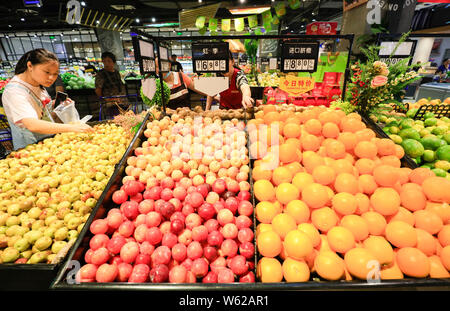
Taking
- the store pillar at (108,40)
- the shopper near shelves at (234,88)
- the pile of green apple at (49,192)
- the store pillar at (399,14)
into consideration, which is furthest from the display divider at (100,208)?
the store pillar at (108,40)

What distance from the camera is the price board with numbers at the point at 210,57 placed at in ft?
6.80

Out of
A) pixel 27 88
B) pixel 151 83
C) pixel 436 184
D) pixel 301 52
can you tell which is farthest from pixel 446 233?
pixel 27 88

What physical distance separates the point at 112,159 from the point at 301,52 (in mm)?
2192

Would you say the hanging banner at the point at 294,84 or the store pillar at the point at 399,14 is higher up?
the store pillar at the point at 399,14

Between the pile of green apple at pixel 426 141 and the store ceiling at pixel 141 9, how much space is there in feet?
27.6

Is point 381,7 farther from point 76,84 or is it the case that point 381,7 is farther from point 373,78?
point 76,84

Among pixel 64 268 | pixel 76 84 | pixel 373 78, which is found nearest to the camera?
pixel 64 268

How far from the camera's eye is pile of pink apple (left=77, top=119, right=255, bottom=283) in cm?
109

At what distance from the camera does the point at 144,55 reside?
84.7 inches

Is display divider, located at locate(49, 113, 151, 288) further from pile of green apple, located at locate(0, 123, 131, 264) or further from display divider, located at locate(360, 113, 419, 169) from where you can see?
display divider, located at locate(360, 113, 419, 169)

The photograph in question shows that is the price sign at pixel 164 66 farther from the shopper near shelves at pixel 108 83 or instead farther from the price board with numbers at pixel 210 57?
the shopper near shelves at pixel 108 83

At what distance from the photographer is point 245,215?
4.42ft

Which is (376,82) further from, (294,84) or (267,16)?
(267,16)

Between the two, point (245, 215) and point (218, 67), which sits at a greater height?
point (218, 67)
